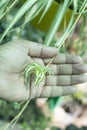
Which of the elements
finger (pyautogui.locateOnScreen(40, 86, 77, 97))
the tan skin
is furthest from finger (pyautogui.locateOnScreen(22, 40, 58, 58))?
finger (pyautogui.locateOnScreen(40, 86, 77, 97))

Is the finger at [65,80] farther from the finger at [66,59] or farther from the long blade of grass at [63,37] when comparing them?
the long blade of grass at [63,37]

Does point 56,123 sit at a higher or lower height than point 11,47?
lower

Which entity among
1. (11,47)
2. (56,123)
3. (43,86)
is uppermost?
(11,47)

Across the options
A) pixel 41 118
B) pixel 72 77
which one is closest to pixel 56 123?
pixel 41 118

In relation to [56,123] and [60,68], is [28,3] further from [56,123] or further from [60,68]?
[56,123]

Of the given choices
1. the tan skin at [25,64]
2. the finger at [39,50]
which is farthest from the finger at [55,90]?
the finger at [39,50]

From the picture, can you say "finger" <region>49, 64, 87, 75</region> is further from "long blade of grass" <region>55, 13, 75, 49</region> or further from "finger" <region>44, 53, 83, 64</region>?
"long blade of grass" <region>55, 13, 75, 49</region>

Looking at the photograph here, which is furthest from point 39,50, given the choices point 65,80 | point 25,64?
point 65,80
